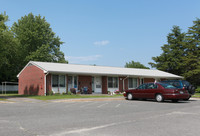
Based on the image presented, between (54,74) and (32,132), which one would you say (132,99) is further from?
(32,132)

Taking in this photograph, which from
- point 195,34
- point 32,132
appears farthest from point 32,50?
point 32,132

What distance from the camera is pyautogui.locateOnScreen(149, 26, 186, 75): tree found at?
5097cm

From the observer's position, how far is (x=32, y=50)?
5041 cm

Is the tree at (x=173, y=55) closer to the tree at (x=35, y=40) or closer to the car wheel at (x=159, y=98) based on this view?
the tree at (x=35, y=40)

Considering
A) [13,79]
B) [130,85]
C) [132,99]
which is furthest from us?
[13,79]

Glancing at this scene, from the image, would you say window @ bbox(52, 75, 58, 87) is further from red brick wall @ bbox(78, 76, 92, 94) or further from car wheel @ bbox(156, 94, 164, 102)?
car wheel @ bbox(156, 94, 164, 102)

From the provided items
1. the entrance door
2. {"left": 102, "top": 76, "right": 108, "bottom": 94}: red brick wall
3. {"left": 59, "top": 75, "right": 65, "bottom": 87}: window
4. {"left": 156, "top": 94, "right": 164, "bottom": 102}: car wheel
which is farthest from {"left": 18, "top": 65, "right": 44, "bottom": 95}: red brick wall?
{"left": 156, "top": 94, "right": 164, "bottom": 102}: car wheel

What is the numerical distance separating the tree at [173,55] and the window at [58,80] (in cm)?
3066

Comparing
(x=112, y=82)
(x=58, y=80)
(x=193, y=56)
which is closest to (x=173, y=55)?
(x=193, y=56)

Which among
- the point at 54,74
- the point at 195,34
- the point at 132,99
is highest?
the point at 195,34

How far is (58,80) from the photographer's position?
27.4 meters

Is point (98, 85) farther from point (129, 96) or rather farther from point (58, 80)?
point (129, 96)

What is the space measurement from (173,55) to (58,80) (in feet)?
110

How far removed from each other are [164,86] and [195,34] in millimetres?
36948
